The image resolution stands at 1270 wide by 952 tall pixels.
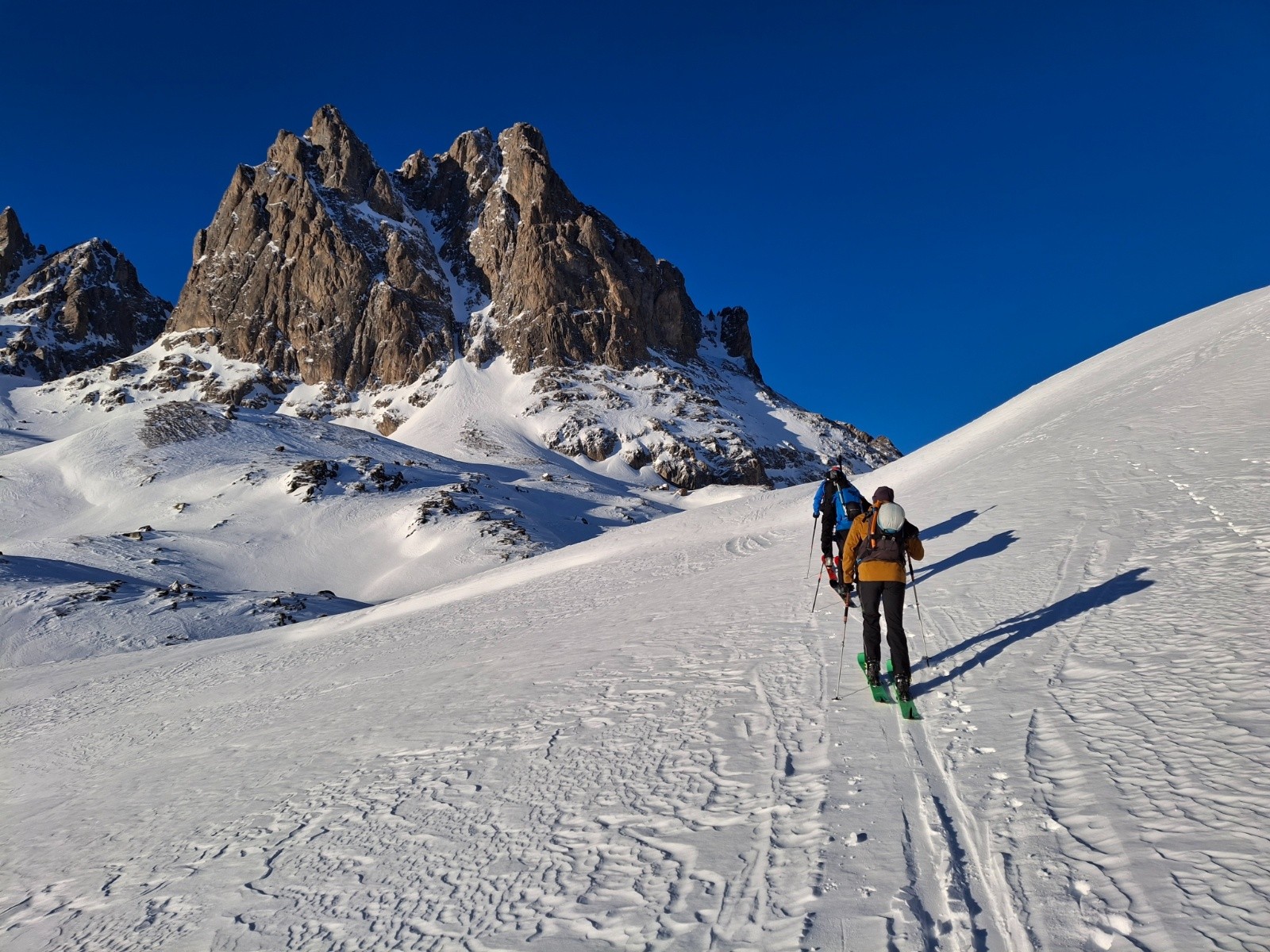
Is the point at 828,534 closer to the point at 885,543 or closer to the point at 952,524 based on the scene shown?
the point at 952,524

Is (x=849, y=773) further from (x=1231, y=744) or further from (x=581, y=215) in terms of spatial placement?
(x=581, y=215)

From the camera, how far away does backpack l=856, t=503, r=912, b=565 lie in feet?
22.1

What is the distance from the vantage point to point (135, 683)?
16.1 metres

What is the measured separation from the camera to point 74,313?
17750 cm

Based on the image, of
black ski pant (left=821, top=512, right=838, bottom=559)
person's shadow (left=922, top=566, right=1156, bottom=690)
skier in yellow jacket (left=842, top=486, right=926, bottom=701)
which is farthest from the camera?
black ski pant (left=821, top=512, right=838, bottom=559)

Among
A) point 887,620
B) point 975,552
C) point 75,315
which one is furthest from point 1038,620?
point 75,315

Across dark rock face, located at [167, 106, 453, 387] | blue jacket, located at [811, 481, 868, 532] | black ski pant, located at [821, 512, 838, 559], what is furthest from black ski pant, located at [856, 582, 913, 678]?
dark rock face, located at [167, 106, 453, 387]

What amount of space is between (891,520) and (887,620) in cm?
98

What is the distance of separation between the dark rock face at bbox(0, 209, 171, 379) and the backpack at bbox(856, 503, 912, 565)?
21341 cm

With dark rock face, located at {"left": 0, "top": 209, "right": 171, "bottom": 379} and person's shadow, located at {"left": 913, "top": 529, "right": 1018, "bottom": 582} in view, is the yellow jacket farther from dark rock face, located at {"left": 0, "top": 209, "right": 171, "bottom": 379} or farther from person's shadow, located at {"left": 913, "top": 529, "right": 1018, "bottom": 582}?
dark rock face, located at {"left": 0, "top": 209, "right": 171, "bottom": 379}

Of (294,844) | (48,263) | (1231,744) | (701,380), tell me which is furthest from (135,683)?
(48,263)

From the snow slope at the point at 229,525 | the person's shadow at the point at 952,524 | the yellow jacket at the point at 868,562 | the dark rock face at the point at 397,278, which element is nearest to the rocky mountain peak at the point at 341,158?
the dark rock face at the point at 397,278

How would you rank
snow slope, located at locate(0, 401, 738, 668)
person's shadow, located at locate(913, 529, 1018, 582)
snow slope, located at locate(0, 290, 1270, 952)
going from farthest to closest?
snow slope, located at locate(0, 401, 738, 668), person's shadow, located at locate(913, 529, 1018, 582), snow slope, located at locate(0, 290, 1270, 952)

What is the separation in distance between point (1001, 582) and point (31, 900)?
11.1m
